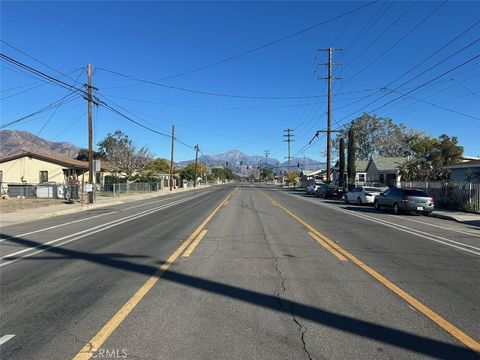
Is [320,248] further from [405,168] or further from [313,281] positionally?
[405,168]

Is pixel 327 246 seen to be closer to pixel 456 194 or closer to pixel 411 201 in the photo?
pixel 411 201

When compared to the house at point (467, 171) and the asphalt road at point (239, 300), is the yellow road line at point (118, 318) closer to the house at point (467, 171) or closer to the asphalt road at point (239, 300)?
the asphalt road at point (239, 300)

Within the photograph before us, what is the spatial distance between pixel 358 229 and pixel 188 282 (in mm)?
10208

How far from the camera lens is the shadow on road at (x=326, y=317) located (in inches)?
185

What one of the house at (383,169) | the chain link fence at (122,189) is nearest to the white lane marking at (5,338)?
the chain link fence at (122,189)

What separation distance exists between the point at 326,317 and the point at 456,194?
25.8m

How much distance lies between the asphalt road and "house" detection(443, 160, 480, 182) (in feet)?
63.3

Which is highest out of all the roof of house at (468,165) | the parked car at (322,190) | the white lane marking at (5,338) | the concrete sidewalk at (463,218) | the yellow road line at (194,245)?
the roof of house at (468,165)

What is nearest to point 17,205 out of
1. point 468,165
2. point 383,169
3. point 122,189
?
point 122,189

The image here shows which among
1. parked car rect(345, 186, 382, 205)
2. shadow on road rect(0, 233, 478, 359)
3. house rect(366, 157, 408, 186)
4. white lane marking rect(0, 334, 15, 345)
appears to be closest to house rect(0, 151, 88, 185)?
parked car rect(345, 186, 382, 205)

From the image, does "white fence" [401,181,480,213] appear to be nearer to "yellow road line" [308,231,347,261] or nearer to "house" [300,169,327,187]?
"yellow road line" [308,231,347,261]

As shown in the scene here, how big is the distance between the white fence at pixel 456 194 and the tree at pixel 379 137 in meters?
51.3

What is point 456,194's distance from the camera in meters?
28.3

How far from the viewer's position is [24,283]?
25.2 feet
